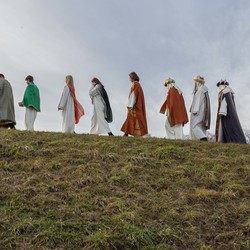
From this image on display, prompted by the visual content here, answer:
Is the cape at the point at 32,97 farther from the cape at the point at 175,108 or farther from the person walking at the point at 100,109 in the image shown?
the cape at the point at 175,108

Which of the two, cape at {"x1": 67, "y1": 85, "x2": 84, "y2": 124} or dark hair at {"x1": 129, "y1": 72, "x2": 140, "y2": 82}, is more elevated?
dark hair at {"x1": 129, "y1": 72, "x2": 140, "y2": 82}

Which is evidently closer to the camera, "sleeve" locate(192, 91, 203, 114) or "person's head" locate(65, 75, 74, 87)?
"sleeve" locate(192, 91, 203, 114)

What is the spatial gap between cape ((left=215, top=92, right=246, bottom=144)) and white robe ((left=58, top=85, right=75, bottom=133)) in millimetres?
4758

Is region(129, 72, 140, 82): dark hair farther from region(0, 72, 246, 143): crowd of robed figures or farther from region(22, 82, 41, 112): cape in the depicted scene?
region(22, 82, 41, 112): cape

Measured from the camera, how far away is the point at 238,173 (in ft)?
30.1

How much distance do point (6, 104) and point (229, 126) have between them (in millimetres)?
7301

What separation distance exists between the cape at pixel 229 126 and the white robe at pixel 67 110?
15.6 feet

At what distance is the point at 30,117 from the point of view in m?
15.5

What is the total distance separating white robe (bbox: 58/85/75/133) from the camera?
591 inches

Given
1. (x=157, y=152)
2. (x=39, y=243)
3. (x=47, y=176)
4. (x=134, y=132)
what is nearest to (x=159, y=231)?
(x=39, y=243)

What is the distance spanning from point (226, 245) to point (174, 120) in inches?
346

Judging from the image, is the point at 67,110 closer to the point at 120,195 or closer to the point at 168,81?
the point at 168,81

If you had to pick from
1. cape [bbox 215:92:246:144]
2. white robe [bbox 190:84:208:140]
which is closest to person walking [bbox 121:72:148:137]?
white robe [bbox 190:84:208:140]

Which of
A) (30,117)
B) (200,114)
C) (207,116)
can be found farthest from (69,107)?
(207,116)
